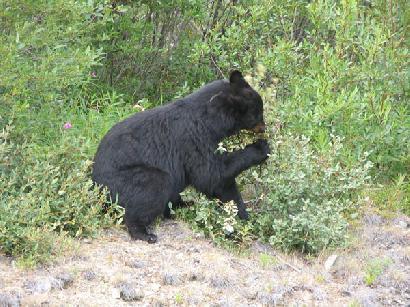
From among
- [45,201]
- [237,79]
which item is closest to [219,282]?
[45,201]

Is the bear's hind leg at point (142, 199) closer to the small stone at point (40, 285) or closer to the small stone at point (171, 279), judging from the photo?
the small stone at point (171, 279)

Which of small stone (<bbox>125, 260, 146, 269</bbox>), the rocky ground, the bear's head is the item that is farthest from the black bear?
small stone (<bbox>125, 260, 146, 269</bbox>)

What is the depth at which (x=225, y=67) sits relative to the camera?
9.91 m

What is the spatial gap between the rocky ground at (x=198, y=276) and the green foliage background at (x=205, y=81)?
257mm

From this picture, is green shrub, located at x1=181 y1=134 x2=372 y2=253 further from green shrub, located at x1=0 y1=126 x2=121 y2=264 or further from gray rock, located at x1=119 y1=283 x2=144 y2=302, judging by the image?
gray rock, located at x1=119 y1=283 x2=144 y2=302

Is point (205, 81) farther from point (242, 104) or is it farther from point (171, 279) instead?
point (171, 279)

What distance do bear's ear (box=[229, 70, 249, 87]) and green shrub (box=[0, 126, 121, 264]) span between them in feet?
5.21

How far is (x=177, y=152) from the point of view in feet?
24.2

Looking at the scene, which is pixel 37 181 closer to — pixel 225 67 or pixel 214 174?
pixel 214 174

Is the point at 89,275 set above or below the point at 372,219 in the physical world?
above

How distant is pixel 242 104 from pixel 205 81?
10.6 ft

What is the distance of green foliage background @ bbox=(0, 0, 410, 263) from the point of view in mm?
7043

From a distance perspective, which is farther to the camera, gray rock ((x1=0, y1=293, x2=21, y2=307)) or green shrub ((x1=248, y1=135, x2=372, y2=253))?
green shrub ((x1=248, y1=135, x2=372, y2=253))

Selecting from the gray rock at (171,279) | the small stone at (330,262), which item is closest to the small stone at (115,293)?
the gray rock at (171,279)
